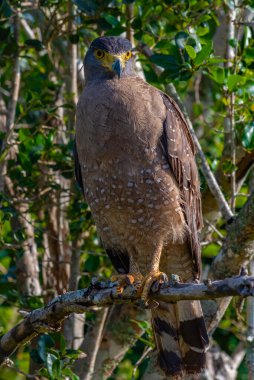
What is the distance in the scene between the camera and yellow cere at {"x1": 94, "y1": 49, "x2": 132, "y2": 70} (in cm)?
533

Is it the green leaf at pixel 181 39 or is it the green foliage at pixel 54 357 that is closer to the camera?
the green foliage at pixel 54 357

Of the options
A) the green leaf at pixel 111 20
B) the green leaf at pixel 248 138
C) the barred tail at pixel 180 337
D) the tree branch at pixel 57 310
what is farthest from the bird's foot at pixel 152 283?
the green leaf at pixel 111 20

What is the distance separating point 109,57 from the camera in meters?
5.36

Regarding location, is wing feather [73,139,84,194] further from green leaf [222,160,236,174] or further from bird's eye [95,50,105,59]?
green leaf [222,160,236,174]

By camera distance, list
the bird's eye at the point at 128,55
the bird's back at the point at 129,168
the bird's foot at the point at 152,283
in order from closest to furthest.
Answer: the bird's foot at the point at 152,283 < the bird's back at the point at 129,168 < the bird's eye at the point at 128,55

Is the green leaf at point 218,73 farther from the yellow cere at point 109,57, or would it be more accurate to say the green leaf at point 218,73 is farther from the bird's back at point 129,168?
the yellow cere at point 109,57

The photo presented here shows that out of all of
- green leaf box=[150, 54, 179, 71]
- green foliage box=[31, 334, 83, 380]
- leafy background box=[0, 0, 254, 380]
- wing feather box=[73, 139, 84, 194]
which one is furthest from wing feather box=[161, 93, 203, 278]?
green foliage box=[31, 334, 83, 380]

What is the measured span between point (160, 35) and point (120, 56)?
679mm

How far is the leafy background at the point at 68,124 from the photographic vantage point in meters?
5.32

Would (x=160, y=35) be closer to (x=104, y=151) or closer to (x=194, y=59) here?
(x=194, y=59)

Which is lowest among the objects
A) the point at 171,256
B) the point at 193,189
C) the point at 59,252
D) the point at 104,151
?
the point at 59,252

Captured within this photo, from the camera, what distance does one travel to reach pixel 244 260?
5031mm

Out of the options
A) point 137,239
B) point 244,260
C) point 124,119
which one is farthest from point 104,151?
point 244,260

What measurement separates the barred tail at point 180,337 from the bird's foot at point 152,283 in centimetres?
63
